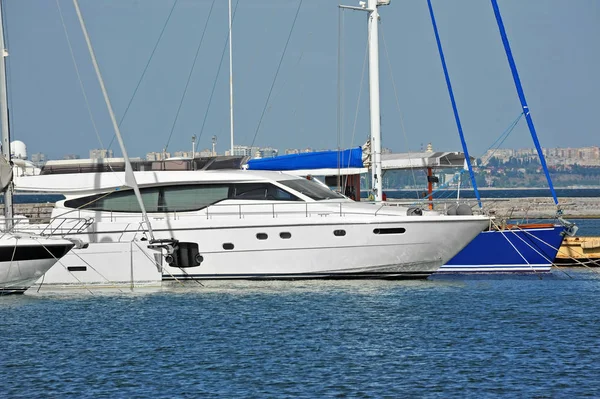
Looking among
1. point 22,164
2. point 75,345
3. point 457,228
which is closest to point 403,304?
point 457,228

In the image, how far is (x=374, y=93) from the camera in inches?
1122

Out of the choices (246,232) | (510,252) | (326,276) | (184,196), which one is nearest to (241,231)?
(246,232)

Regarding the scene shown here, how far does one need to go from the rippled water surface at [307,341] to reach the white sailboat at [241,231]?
0.51 m

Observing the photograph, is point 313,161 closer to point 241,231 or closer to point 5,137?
point 241,231

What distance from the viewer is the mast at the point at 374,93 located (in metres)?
28.1

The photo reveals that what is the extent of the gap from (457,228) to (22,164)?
38.1 feet

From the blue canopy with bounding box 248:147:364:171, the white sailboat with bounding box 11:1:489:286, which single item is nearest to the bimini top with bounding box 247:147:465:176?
the blue canopy with bounding box 248:147:364:171

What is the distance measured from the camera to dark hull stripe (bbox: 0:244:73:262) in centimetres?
2289

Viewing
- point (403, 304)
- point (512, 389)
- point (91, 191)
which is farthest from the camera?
point (91, 191)

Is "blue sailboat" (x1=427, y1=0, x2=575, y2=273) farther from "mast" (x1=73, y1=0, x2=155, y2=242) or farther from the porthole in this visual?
"mast" (x1=73, y1=0, x2=155, y2=242)

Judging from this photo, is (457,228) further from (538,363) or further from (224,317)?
(538,363)

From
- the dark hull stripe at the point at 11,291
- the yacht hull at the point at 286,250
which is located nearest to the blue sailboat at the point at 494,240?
the yacht hull at the point at 286,250

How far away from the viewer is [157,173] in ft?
Answer: 86.1

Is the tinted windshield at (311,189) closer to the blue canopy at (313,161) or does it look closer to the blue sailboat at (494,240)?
the blue sailboat at (494,240)
